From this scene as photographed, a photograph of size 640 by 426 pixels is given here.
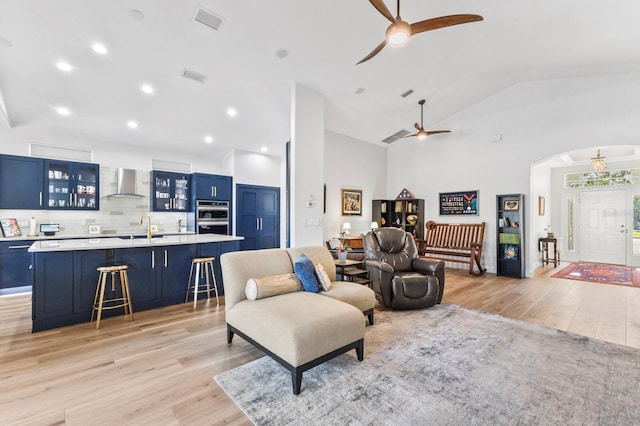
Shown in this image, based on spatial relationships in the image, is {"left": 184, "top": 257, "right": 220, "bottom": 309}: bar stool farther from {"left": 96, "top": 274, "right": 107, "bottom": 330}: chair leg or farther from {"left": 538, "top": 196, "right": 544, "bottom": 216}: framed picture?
{"left": 538, "top": 196, "right": 544, "bottom": 216}: framed picture

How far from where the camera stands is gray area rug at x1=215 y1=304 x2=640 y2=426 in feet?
5.91

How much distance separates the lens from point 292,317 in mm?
2184

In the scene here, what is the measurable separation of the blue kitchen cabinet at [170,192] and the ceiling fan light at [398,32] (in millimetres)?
5502

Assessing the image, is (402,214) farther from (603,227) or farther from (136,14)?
(136,14)

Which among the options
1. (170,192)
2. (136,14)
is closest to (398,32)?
(136,14)

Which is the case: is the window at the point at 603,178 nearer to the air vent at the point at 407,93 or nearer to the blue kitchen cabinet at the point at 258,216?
the air vent at the point at 407,93

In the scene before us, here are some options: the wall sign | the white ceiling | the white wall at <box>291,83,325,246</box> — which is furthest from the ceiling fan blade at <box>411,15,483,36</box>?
the wall sign

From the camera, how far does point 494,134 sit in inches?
257

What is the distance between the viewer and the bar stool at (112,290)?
3.23 meters

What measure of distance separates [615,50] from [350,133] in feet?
15.1

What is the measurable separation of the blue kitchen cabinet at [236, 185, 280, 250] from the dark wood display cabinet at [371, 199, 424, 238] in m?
2.69

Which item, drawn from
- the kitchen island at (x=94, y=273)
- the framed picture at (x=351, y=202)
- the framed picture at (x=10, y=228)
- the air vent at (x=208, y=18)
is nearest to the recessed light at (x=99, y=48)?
the air vent at (x=208, y=18)

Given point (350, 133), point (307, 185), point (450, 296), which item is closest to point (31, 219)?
point (307, 185)

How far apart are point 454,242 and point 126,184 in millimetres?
7397
